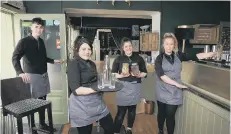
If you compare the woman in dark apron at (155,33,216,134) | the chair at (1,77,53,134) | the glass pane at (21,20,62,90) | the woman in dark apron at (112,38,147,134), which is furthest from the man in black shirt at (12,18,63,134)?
the woman in dark apron at (155,33,216,134)

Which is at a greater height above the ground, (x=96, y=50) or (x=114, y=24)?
(x=114, y=24)

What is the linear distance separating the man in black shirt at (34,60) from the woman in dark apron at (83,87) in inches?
31.1

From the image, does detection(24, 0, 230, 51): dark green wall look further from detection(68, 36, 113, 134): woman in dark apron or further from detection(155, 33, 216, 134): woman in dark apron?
detection(68, 36, 113, 134): woman in dark apron

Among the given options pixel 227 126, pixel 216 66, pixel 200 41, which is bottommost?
pixel 227 126

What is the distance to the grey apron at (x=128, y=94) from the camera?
8.23 feet

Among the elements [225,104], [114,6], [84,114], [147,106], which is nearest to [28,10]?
[114,6]

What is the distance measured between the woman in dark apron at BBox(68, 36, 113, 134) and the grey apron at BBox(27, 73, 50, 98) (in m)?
0.91

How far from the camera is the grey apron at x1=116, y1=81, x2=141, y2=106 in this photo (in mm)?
2510

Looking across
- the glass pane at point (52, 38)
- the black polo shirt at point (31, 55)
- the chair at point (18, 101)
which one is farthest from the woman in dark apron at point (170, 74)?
the glass pane at point (52, 38)

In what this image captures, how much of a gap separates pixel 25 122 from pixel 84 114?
6.03 feet

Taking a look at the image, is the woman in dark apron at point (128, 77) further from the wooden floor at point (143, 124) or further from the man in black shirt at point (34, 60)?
the man in black shirt at point (34, 60)

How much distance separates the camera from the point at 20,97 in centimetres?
221

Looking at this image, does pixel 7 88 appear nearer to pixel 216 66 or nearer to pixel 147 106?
pixel 216 66

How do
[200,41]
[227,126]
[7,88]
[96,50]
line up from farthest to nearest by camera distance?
[96,50], [200,41], [7,88], [227,126]
